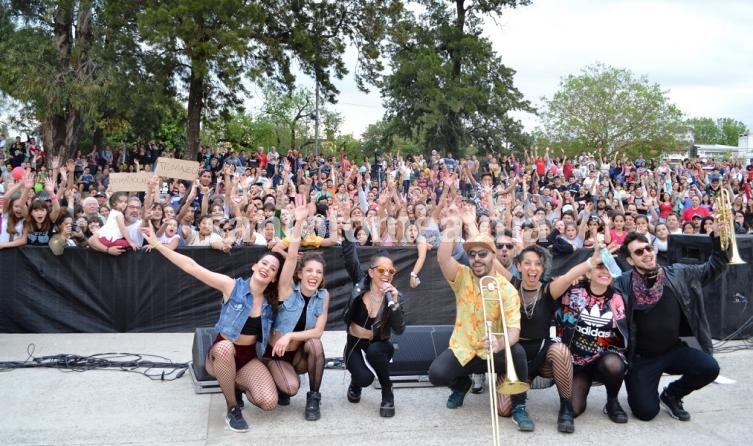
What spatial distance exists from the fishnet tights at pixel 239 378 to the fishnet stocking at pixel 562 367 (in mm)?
2177

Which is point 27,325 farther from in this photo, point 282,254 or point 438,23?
point 438,23

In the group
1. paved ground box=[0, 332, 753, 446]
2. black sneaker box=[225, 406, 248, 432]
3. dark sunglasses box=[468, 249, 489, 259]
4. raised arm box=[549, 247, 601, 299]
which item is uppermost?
dark sunglasses box=[468, 249, 489, 259]

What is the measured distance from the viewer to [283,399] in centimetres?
527

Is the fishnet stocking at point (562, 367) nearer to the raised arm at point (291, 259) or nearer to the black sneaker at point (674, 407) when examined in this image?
the black sneaker at point (674, 407)

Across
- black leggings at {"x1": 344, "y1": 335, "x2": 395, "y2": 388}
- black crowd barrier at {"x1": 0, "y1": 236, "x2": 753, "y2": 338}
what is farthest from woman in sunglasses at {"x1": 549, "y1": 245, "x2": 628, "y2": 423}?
black crowd barrier at {"x1": 0, "y1": 236, "x2": 753, "y2": 338}

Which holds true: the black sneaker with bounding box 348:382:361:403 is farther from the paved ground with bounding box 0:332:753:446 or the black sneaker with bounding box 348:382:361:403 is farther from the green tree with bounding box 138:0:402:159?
the green tree with bounding box 138:0:402:159

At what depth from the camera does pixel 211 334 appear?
5.72 m

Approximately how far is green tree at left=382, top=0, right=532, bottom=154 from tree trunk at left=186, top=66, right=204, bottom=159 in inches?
531

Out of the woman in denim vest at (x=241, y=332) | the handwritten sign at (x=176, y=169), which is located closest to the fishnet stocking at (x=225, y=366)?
the woman in denim vest at (x=241, y=332)

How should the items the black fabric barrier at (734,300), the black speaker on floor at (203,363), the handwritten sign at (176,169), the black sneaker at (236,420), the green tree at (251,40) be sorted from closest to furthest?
the black sneaker at (236,420)
the black speaker on floor at (203,363)
the black fabric barrier at (734,300)
the handwritten sign at (176,169)
the green tree at (251,40)

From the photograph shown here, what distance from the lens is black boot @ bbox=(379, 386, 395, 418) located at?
5.09 meters

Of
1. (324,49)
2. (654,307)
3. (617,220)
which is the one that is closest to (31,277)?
(654,307)

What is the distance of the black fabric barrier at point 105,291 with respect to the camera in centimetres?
773

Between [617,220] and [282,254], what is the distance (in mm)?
5774
